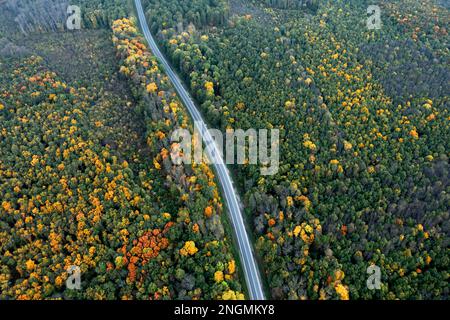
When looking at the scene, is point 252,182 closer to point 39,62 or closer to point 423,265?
point 423,265

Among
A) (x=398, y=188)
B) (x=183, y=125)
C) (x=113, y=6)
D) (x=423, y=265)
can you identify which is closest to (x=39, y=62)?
(x=113, y=6)

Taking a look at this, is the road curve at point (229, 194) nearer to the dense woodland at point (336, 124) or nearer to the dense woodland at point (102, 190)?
the dense woodland at point (336, 124)

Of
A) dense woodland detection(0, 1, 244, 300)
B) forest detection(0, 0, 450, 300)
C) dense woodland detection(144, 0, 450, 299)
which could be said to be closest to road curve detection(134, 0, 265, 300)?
forest detection(0, 0, 450, 300)

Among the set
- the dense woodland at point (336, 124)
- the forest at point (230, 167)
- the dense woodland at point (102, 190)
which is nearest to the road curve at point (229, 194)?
the forest at point (230, 167)

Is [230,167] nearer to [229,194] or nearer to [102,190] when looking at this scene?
[229,194]

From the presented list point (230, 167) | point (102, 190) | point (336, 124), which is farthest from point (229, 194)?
point (336, 124)
